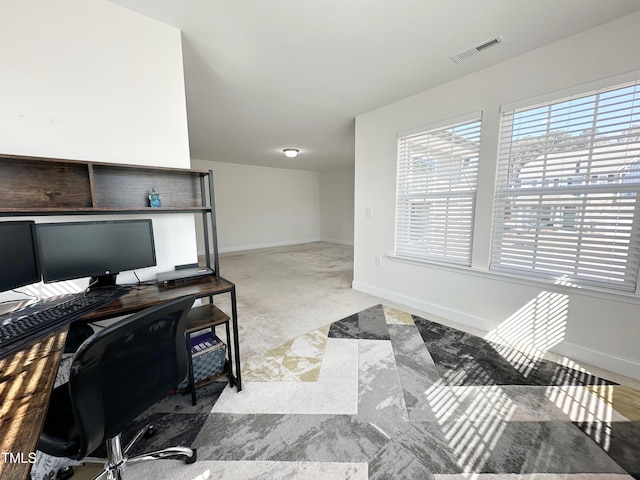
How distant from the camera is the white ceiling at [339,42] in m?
1.68

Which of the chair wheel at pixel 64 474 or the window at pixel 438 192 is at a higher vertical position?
the window at pixel 438 192

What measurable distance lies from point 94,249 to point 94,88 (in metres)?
→ 1.03

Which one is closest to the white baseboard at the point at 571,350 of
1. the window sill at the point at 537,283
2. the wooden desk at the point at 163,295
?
the window sill at the point at 537,283

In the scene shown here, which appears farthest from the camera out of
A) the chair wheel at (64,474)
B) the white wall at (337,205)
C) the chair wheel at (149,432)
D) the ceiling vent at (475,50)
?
the white wall at (337,205)

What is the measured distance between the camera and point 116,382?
3.18 feet

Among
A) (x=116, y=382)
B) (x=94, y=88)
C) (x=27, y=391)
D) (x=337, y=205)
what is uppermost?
(x=94, y=88)

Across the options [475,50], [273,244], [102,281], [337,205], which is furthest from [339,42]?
[273,244]

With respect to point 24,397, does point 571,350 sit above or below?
below

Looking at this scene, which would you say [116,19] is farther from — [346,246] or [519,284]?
[346,246]

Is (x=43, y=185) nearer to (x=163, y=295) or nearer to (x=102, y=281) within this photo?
(x=102, y=281)

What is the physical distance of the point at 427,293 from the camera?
3059mm

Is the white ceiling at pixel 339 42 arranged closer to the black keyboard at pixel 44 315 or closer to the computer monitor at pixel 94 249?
the computer monitor at pixel 94 249

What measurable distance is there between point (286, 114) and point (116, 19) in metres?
2.11

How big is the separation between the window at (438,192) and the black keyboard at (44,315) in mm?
2895
